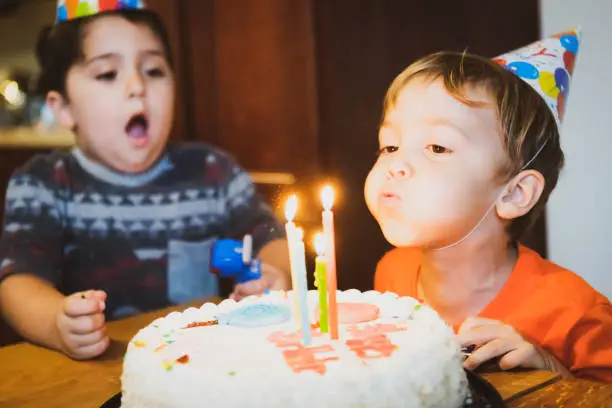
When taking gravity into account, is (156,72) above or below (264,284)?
above

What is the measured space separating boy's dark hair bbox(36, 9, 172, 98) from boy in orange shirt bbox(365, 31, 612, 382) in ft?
1.58

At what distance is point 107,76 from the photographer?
1146 millimetres

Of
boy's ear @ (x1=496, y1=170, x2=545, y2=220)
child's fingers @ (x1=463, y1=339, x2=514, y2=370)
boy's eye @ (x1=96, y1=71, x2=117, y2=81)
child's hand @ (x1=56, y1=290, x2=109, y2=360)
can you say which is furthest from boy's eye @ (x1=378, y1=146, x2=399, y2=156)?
boy's eye @ (x1=96, y1=71, x2=117, y2=81)

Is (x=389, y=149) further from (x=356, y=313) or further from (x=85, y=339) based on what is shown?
(x=85, y=339)

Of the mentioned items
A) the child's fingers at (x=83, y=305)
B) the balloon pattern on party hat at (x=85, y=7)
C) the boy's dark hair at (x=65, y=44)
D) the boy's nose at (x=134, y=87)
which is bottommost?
the child's fingers at (x=83, y=305)

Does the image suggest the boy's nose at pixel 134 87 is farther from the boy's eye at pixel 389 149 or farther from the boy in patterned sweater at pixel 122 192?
the boy's eye at pixel 389 149

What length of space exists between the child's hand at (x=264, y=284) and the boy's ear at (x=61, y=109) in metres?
0.41

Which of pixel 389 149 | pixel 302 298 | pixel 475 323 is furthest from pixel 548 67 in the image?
pixel 302 298

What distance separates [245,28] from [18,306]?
0.72 metres

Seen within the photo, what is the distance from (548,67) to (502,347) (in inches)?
13.5

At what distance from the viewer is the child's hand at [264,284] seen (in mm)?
1023

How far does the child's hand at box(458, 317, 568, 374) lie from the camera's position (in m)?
0.75

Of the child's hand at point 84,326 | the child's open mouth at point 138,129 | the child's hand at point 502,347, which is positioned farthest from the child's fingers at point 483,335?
the child's open mouth at point 138,129

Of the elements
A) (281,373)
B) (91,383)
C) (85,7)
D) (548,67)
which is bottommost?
(91,383)
